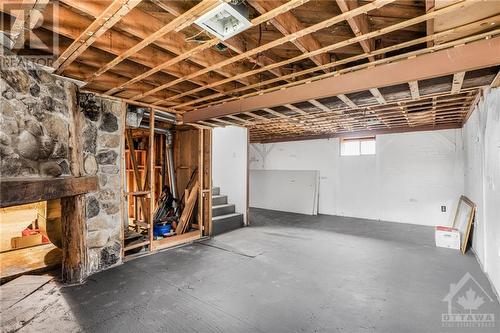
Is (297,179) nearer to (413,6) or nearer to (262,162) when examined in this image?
(262,162)

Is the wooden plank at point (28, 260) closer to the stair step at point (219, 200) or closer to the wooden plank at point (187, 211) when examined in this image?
the wooden plank at point (187, 211)

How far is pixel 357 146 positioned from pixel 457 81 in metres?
4.66

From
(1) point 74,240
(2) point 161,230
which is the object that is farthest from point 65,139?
(2) point 161,230

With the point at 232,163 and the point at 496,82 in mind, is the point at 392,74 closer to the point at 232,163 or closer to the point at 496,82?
the point at 496,82

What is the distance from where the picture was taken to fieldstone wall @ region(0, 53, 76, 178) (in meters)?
2.13

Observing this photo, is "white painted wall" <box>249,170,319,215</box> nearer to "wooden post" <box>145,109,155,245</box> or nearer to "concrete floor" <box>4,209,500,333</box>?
"concrete floor" <box>4,209,500,333</box>

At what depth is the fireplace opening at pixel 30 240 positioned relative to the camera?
3.44 meters

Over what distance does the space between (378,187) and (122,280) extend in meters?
6.09

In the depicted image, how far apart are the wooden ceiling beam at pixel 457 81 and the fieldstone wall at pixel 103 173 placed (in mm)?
4062

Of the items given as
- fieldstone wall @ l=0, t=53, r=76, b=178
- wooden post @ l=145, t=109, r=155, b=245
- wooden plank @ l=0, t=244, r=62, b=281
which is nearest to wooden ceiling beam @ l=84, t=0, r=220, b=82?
fieldstone wall @ l=0, t=53, r=76, b=178

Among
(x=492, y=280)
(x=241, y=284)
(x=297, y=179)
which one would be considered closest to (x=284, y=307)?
(x=241, y=284)

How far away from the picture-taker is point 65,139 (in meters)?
2.84

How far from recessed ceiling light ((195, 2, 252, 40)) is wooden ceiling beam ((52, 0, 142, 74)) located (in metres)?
0.43

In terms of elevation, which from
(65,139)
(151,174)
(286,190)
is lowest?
(286,190)
